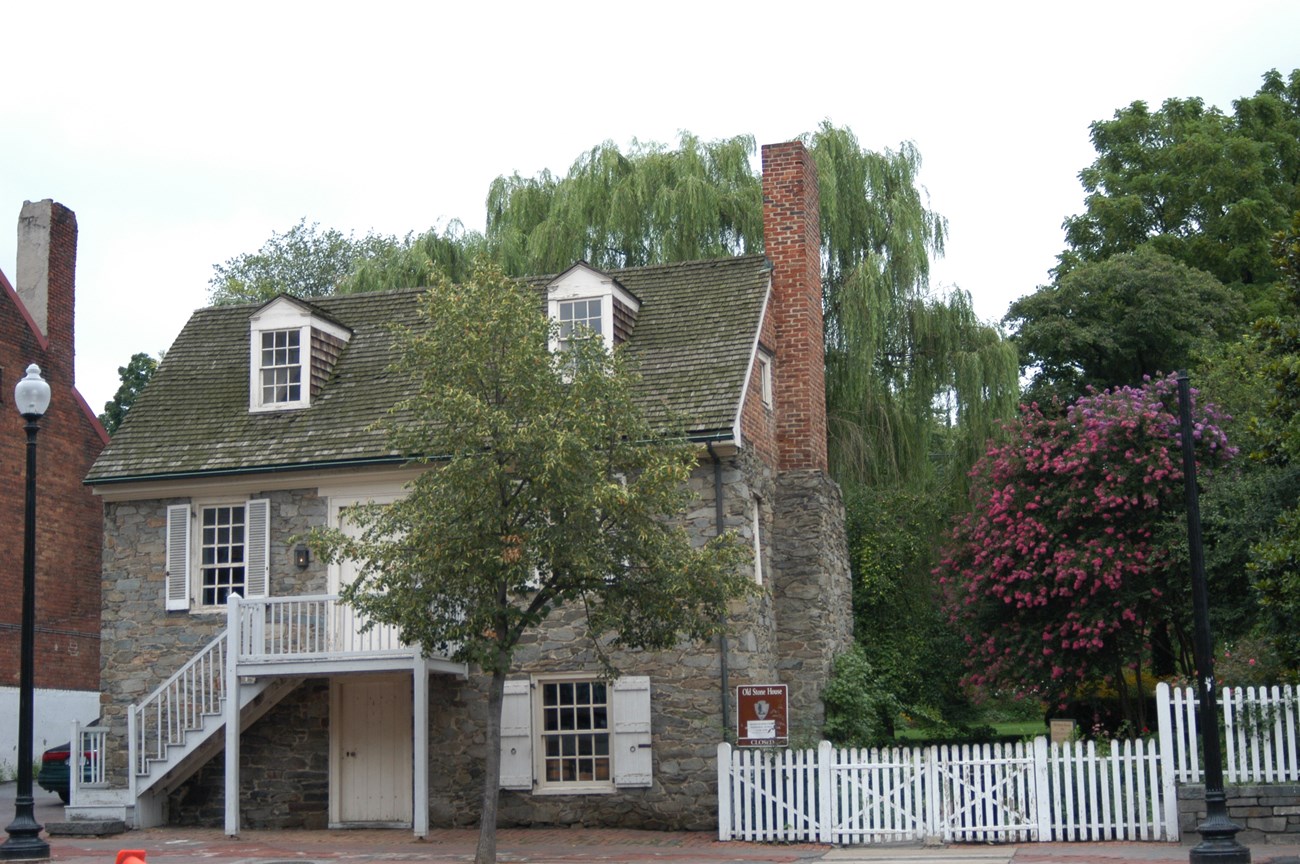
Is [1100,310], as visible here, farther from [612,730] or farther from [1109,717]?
[612,730]

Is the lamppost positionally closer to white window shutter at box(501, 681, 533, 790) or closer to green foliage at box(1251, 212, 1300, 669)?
white window shutter at box(501, 681, 533, 790)

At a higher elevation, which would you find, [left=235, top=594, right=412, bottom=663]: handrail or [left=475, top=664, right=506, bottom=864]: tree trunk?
[left=235, top=594, right=412, bottom=663]: handrail

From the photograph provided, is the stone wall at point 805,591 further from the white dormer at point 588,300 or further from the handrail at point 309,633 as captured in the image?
the handrail at point 309,633

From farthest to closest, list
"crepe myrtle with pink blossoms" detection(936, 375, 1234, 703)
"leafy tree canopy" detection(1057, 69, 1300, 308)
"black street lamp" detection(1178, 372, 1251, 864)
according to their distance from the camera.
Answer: "leafy tree canopy" detection(1057, 69, 1300, 308), "crepe myrtle with pink blossoms" detection(936, 375, 1234, 703), "black street lamp" detection(1178, 372, 1251, 864)

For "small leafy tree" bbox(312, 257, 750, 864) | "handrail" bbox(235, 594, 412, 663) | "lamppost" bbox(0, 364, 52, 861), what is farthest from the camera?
"handrail" bbox(235, 594, 412, 663)

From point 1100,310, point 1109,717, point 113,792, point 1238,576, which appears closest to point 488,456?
point 113,792

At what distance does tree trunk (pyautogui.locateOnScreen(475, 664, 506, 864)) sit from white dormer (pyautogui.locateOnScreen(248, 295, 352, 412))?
6.93 meters

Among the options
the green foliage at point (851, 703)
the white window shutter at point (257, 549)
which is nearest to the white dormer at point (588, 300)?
the white window shutter at point (257, 549)

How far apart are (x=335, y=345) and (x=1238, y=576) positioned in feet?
41.7

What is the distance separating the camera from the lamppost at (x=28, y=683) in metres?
13.3

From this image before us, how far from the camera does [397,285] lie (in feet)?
95.5

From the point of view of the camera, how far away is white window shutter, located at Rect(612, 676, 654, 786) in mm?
17500

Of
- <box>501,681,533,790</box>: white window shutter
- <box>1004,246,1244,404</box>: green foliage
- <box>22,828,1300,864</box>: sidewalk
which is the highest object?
<box>1004,246,1244,404</box>: green foliage

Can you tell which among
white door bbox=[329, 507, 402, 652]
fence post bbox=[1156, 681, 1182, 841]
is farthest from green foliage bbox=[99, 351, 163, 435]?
fence post bbox=[1156, 681, 1182, 841]
